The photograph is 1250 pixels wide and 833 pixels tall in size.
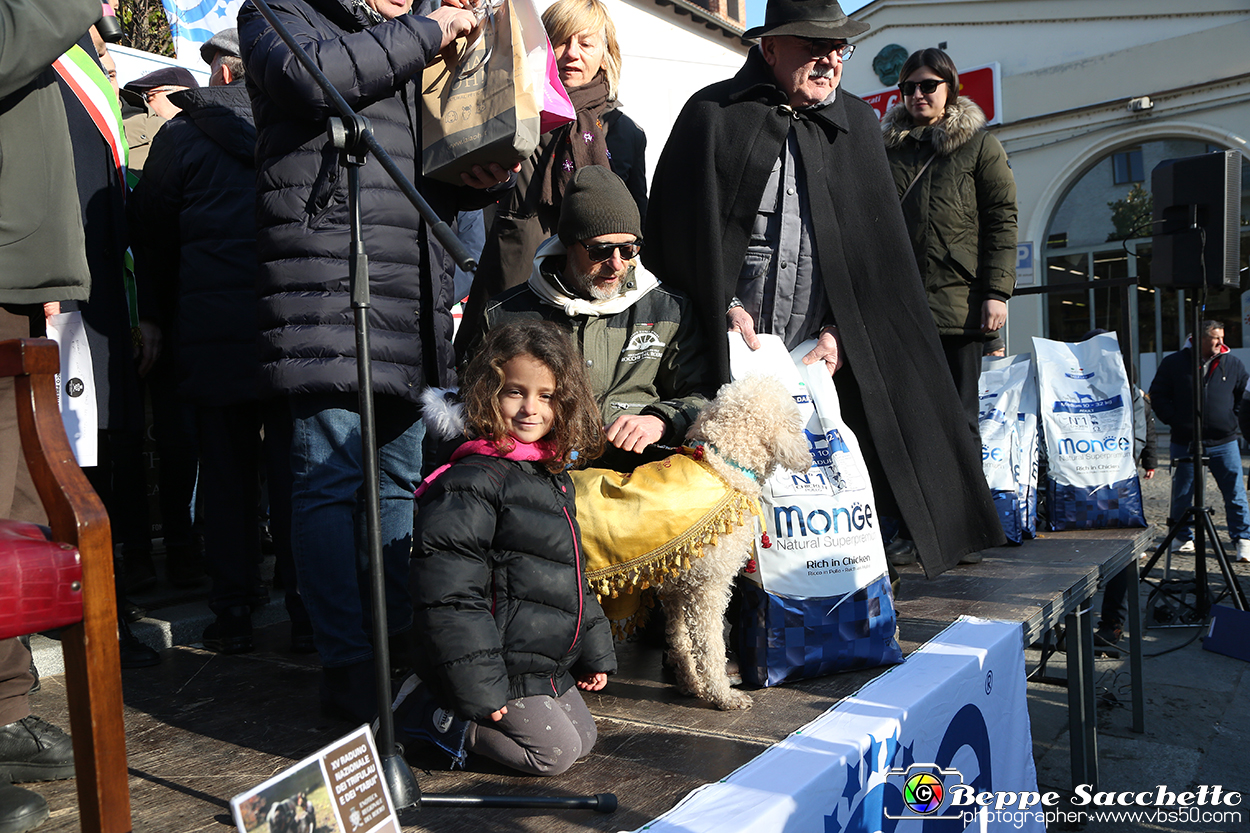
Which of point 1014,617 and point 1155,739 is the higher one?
point 1014,617

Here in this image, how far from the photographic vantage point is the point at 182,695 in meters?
2.49

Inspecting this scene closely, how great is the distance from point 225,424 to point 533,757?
171cm

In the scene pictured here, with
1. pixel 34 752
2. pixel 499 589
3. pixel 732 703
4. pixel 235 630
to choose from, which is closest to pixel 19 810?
pixel 34 752

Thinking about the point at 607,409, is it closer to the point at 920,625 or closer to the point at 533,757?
the point at 533,757

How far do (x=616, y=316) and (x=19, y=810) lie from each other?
1751 millimetres

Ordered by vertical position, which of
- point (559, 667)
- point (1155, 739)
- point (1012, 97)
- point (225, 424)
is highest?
point (1012, 97)

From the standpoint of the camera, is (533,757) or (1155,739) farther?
(1155,739)

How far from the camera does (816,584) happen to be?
8.10 feet

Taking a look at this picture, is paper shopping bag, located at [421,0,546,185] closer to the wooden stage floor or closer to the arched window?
the wooden stage floor

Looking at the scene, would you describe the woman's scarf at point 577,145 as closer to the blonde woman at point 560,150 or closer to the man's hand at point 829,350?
the blonde woman at point 560,150

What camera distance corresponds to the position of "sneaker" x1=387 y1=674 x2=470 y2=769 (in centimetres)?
197

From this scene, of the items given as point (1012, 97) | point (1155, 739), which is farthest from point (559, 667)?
point (1012, 97)

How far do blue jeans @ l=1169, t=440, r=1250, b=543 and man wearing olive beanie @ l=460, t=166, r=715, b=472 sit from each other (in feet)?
19.6

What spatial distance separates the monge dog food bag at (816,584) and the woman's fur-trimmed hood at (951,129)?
81.3 inches
